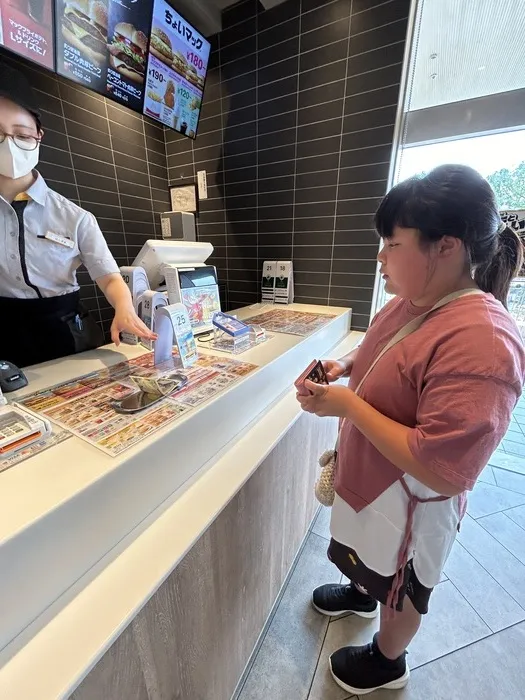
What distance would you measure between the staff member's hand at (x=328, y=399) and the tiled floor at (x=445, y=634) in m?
1.04

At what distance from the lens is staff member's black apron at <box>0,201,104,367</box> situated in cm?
112

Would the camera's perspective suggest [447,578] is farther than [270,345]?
Yes

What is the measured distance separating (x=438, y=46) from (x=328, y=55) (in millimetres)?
619

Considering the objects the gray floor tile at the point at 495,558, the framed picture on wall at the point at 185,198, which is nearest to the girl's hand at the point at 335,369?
the gray floor tile at the point at 495,558

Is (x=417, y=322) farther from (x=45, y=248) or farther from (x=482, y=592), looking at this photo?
(x=482, y=592)

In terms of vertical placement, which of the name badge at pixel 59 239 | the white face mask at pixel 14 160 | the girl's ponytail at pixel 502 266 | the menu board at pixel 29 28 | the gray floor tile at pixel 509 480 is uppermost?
the menu board at pixel 29 28

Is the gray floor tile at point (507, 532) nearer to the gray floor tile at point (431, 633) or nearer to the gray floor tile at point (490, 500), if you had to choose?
the gray floor tile at point (490, 500)

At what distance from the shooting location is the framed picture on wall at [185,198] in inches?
106

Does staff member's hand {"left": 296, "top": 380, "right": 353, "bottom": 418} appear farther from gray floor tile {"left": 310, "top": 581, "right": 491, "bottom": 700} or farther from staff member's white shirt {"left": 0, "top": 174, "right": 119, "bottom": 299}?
gray floor tile {"left": 310, "top": 581, "right": 491, "bottom": 700}

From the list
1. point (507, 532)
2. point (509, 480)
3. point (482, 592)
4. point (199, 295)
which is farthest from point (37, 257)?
point (509, 480)

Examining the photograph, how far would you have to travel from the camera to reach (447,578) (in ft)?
4.57

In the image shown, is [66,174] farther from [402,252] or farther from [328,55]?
[402,252]

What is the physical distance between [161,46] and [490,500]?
11.1ft

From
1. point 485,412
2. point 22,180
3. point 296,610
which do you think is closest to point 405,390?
point 485,412
